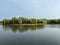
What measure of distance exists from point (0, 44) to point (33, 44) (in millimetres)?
2127

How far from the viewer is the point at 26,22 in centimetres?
5103

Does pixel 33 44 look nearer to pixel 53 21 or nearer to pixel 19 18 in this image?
pixel 19 18

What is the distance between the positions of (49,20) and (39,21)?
1393 centimetres

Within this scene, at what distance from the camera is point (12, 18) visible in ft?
169

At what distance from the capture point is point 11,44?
6793 millimetres

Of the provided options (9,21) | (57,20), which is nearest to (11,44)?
(9,21)

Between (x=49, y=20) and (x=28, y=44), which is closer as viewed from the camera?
(x=28, y=44)

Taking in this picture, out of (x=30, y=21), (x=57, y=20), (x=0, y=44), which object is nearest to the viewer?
(x=0, y=44)

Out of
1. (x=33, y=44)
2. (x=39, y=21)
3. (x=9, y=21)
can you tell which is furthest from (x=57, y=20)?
(x=33, y=44)

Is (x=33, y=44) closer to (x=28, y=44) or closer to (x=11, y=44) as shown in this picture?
(x=28, y=44)

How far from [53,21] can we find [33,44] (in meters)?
58.8

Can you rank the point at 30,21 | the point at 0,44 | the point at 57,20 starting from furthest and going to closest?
the point at 57,20 < the point at 30,21 < the point at 0,44

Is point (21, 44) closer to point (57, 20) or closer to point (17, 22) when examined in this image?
point (17, 22)

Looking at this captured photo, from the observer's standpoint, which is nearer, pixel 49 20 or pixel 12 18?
pixel 12 18
